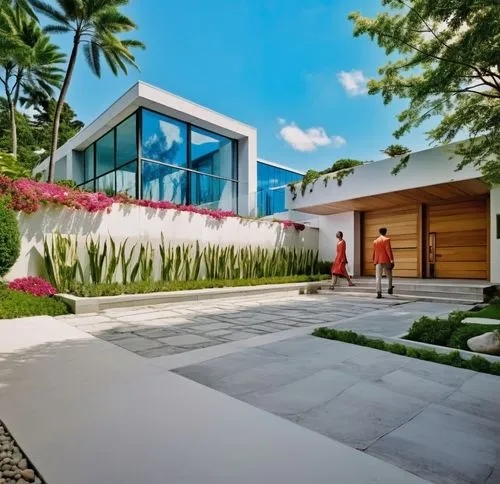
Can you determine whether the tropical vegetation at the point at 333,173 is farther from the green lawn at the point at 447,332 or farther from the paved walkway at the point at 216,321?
the green lawn at the point at 447,332

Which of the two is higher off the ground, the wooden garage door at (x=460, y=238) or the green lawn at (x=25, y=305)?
the wooden garage door at (x=460, y=238)

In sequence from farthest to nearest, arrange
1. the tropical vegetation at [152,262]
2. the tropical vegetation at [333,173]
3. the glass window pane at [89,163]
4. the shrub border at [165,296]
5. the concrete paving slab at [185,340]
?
the glass window pane at [89,163], the tropical vegetation at [333,173], the tropical vegetation at [152,262], the shrub border at [165,296], the concrete paving slab at [185,340]

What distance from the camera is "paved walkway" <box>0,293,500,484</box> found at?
1572 mm

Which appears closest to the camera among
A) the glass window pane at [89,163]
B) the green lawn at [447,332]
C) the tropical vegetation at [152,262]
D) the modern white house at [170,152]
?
the green lawn at [447,332]

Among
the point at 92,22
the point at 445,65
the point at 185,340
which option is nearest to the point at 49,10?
the point at 92,22

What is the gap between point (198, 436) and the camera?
1.85 metres

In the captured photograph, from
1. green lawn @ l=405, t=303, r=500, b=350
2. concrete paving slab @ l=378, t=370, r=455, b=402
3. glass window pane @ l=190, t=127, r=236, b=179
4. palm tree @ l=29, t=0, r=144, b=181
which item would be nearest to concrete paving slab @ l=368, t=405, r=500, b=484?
concrete paving slab @ l=378, t=370, r=455, b=402

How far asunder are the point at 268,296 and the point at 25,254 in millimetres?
5706

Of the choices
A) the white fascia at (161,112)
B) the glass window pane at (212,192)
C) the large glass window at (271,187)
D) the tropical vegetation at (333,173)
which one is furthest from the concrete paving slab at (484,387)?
the white fascia at (161,112)

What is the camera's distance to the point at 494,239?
8.73 metres

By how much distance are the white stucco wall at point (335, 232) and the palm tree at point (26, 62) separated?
14.1m

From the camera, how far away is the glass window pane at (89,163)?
1648 centimetres

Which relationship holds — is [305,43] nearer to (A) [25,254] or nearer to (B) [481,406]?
(A) [25,254]

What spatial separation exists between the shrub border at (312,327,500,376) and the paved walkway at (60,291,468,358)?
0.57 m
